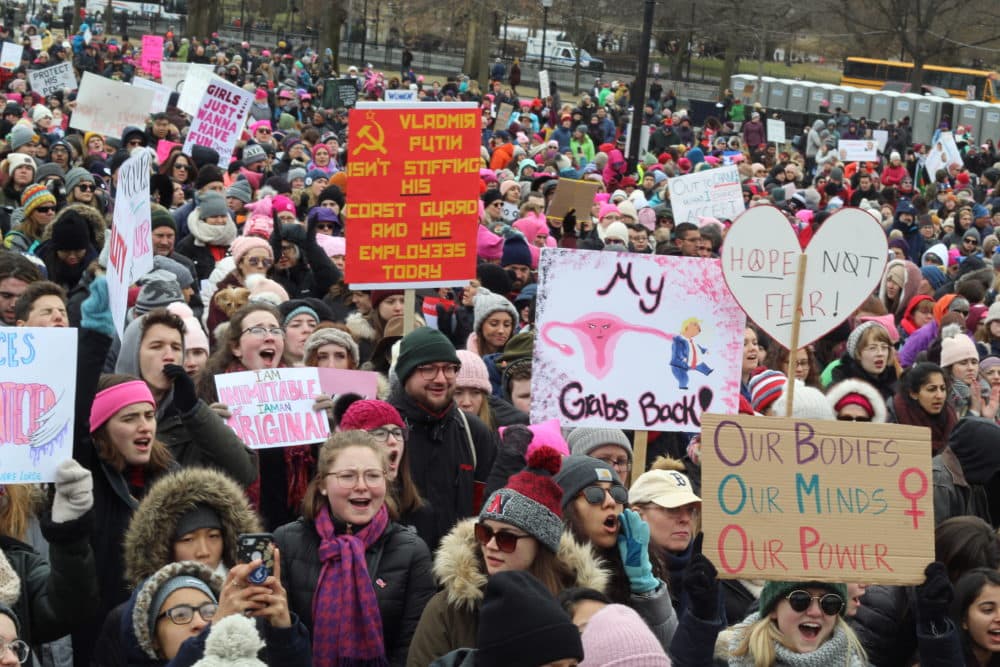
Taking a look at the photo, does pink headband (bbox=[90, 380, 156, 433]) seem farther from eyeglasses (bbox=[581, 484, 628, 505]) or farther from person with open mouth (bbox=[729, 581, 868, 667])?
person with open mouth (bbox=[729, 581, 868, 667])

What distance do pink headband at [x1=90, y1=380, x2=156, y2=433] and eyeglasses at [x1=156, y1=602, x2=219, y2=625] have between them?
1.21 metres

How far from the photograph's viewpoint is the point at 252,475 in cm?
545

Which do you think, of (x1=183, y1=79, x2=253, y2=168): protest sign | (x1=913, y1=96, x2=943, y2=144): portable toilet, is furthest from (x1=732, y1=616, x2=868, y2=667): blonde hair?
(x1=913, y1=96, x2=943, y2=144): portable toilet

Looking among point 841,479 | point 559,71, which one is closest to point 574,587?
point 841,479

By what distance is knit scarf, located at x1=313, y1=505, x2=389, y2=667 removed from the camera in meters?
4.50

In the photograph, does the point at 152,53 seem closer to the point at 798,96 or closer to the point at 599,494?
the point at 798,96

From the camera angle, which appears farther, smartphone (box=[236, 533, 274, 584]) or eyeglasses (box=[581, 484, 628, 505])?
eyeglasses (box=[581, 484, 628, 505])

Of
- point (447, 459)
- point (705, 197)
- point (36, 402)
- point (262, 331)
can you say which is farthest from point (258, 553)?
point (705, 197)

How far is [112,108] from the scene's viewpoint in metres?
16.2

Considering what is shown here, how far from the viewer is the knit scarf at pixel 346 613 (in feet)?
14.8

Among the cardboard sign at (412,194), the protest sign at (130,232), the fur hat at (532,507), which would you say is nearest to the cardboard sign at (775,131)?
the cardboard sign at (412,194)

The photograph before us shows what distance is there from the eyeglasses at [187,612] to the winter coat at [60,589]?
1.39ft

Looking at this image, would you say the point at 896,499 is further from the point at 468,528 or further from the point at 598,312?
the point at 598,312

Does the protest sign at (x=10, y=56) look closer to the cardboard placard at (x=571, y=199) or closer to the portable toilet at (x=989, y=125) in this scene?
the cardboard placard at (x=571, y=199)
